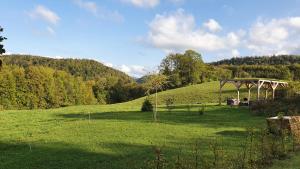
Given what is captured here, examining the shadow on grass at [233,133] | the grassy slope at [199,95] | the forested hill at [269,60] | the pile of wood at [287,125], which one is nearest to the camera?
the pile of wood at [287,125]

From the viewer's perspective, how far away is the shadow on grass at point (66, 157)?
1497cm

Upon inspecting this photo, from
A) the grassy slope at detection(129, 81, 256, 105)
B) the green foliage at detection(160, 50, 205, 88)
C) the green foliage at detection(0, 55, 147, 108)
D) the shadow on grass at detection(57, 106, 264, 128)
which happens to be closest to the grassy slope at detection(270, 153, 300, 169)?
the shadow on grass at detection(57, 106, 264, 128)

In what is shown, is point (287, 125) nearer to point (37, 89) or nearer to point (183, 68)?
point (37, 89)

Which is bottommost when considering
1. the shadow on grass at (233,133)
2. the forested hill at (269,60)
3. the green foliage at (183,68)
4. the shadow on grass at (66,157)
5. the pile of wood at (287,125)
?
the shadow on grass at (66,157)

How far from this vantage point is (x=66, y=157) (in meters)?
16.6

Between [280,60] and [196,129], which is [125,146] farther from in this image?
[280,60]

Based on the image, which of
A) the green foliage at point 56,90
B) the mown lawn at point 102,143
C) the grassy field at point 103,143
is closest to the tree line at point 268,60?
the green foliage at point 56,90

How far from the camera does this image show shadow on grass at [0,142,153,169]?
14969mm

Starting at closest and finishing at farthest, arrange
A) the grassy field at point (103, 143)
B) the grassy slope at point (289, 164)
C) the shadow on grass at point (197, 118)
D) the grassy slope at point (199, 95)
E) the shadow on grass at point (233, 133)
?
the grassy slope at point (289, 164) < the grassy field at point (103, 143) < the shadow on grass at point (233, 133) < the shadow on grass at point (197, 118) < the grassy slope at point (199, 95)

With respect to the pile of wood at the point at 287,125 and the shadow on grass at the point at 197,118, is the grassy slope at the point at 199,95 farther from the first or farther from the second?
the pile of wood at the point at 287,125

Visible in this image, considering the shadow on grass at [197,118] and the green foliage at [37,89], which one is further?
the green foliage at [37,89]

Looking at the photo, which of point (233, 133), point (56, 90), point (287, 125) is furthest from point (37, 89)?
point (287, 125)

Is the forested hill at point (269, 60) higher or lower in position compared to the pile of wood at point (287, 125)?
higher

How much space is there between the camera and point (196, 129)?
25281 millimetres
